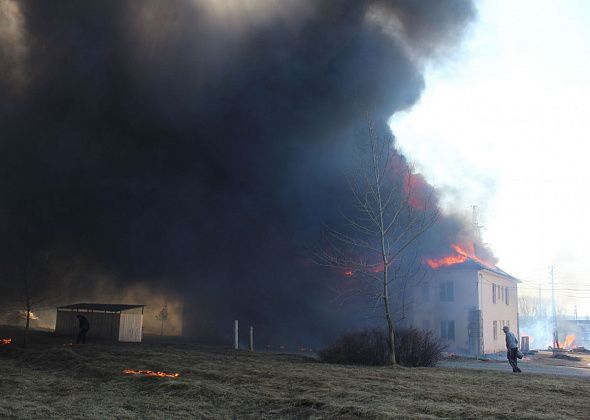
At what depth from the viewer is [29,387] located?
11555mm

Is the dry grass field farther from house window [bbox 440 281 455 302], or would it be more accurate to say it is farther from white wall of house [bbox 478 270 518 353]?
white wall of house [bbox 478 270 518 353]

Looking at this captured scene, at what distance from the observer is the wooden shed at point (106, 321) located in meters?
27.2

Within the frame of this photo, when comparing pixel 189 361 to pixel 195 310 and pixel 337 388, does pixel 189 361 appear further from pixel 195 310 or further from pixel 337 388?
pixel 195 310

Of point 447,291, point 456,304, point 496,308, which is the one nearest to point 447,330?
point 456,304

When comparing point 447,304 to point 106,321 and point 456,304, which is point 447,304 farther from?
point 106,321

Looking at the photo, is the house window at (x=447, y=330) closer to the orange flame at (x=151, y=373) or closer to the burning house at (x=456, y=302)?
the burning house at (x=456, y=302)

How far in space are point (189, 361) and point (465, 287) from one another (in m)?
23.6

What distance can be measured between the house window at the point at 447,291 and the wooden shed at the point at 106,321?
19.0m

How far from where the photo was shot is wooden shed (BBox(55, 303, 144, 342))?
27.2m

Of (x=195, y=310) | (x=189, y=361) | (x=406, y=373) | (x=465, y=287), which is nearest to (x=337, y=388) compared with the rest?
(x=406, y=373)

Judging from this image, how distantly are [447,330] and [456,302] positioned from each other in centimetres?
188

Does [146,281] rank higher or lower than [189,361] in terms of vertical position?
higher

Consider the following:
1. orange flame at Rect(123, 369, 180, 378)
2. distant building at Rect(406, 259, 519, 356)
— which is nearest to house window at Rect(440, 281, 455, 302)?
distant building at Rect(406, 259, 519, 356)

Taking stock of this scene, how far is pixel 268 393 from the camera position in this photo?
1018 centimetres
